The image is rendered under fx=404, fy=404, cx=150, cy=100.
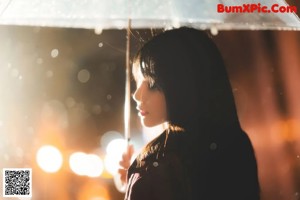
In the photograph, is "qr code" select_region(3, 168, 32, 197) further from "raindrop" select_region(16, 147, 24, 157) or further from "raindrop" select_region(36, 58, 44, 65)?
"raindrop" select_region(36, 58, 44, 65)

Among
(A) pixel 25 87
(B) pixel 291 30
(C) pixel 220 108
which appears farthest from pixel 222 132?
(A) pixel 25 87

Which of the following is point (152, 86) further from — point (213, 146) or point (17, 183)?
point (17, 183)

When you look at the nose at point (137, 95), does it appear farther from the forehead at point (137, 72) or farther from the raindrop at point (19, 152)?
the raindrop at point (19, 152)

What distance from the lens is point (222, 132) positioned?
2.96 meters

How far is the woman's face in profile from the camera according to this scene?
3.05 metres

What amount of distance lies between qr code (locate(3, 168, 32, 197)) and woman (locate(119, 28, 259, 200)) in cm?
102

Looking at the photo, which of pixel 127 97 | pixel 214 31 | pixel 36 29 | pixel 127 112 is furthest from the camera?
pixel 36 29

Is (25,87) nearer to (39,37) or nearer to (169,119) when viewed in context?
(39,37)

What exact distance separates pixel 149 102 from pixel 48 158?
1.10 m

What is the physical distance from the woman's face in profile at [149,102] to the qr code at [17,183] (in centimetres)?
118

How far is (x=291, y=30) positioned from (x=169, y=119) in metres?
1.42

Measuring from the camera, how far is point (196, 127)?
3.02 m

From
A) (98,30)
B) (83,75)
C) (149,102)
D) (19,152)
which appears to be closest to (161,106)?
(149,102)

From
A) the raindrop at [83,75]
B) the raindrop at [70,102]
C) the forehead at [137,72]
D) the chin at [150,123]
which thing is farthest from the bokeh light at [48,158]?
the forehead at [137,72]
